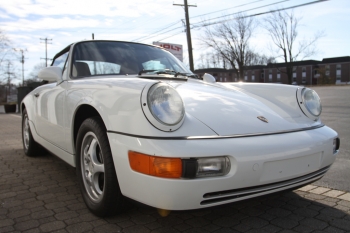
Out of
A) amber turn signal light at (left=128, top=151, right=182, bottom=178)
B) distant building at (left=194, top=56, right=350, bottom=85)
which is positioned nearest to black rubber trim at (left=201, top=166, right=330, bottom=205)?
amber turn signal light at (left=128, top=151, right=182, bottom=178)

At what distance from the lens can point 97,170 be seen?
2.28 metres

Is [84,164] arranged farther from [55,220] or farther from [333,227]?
[333,227]

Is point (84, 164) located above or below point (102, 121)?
below

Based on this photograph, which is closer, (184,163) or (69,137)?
(184,163)

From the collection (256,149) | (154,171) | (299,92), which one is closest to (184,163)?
(154,171)

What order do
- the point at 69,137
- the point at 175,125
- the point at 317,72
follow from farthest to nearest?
the point at 317,72
the point at 69,137
the point at 175,125

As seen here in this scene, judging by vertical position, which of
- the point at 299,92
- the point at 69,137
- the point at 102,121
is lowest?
the point at 69,137

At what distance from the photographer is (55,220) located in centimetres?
226

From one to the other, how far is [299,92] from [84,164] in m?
1.99

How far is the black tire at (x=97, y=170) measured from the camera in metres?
2.03

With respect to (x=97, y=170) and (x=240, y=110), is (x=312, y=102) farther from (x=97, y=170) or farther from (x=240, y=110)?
(x=97, y=170)

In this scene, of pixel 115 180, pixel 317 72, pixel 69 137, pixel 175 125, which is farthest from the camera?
pixel 317 72

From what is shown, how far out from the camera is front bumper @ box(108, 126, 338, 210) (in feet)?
5.49

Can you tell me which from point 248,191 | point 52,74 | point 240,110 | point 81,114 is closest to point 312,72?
point 52,74
